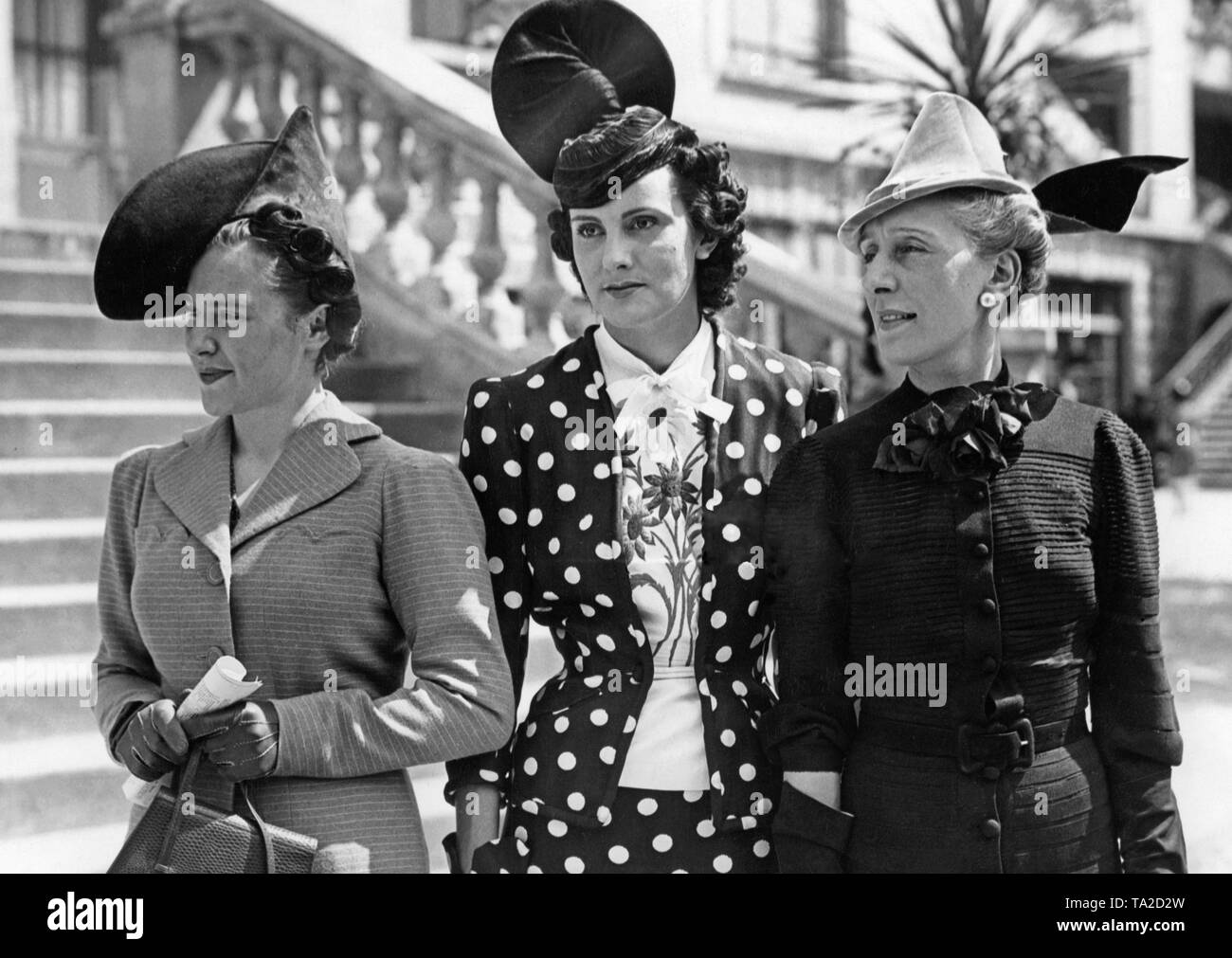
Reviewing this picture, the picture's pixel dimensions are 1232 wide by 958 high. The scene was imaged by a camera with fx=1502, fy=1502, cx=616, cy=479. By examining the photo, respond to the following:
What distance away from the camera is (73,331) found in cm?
568

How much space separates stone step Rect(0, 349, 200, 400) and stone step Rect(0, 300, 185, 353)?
0.27 ft

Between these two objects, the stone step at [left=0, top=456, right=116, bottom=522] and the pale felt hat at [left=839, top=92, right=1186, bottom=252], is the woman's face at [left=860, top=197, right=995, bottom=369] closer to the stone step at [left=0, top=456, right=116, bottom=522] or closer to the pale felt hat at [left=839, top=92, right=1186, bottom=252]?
the pale felt hat at [left=839, top=92, right=1186, bottom=252]

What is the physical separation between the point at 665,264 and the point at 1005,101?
2358 mm

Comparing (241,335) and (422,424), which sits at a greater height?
(241,335)

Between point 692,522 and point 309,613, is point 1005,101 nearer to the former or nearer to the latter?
point 692,522

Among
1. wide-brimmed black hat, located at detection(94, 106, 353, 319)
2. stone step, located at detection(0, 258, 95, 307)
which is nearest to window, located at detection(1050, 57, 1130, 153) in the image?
wide-brimmed black hat, located at detection(94, 106, 353, 319)

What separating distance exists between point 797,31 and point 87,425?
9.04ft

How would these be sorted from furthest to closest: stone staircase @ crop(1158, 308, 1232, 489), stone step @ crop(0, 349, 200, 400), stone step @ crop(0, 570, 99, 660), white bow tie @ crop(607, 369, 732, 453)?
1. stone staircase @ crop(1158, 308, 1232, 489)
2. stone step @ crop(0, 349, 200, 400)
3. stone step @ crop(0, 570, 99, 660)
4. white bow tie @ crop(607, 369, 732, 453)

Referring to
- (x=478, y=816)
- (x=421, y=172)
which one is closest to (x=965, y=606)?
(x=478, y=816)

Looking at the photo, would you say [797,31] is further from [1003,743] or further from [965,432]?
[1003,743]

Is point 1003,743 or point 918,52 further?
point 918,52

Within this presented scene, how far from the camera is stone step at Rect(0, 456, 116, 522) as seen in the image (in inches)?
189

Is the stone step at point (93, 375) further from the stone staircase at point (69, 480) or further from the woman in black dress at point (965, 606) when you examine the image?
the woman in black dress at point (965, 606)

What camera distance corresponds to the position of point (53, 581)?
4.66m
